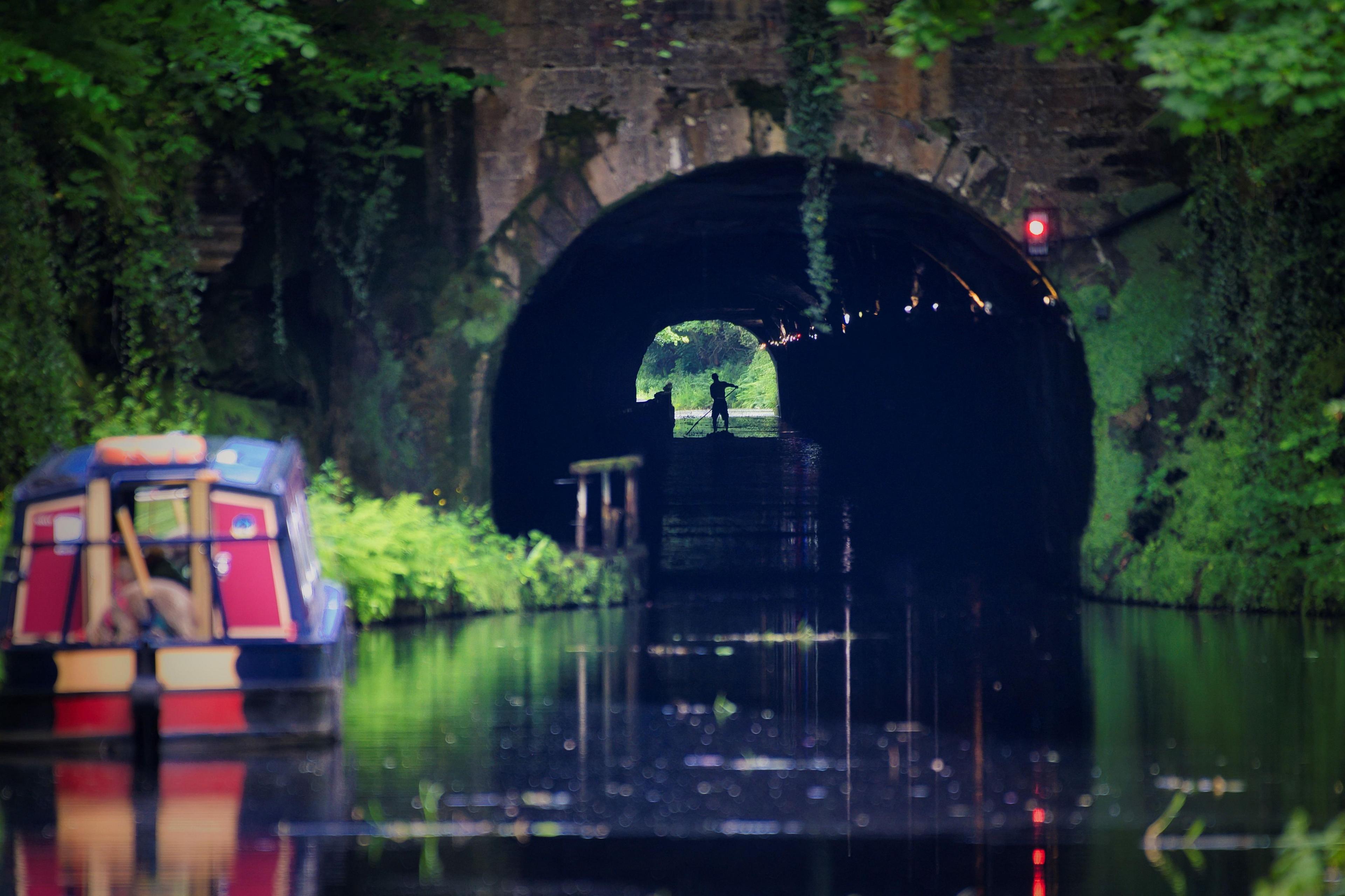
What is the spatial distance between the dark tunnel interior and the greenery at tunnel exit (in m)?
45.6

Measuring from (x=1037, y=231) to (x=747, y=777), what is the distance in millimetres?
8261

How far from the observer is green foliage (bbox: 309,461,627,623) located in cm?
1348

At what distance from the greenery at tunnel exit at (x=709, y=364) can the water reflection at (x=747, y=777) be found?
220 feet

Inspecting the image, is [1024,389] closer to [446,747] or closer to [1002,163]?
[1002,163]

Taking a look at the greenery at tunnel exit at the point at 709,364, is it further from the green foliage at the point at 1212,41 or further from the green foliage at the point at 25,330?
the green foliage at the point at 1212,41

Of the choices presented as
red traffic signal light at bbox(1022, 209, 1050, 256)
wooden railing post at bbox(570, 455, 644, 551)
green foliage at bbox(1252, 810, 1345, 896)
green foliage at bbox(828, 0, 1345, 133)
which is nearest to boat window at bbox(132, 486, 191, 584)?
wooden railing post at bbox(570, 455, 644, 551)

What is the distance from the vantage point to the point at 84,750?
29.3ft

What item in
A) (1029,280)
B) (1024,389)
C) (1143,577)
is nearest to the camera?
(1143,577)

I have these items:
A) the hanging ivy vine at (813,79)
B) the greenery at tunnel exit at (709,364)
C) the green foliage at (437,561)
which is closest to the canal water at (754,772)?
the green foliage at (437,561)

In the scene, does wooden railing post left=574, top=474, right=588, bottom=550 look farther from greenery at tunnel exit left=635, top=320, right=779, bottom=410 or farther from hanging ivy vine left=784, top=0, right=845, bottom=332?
greenery at tunnel exit left=635, top=320, right=779, bottom=410

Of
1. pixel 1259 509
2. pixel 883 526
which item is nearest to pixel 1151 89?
pixel 1259 509

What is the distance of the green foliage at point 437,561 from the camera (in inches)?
531

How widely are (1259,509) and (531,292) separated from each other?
677 cm

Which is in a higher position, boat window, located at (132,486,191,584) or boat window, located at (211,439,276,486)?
boat window, located at (211,439,276,486)
